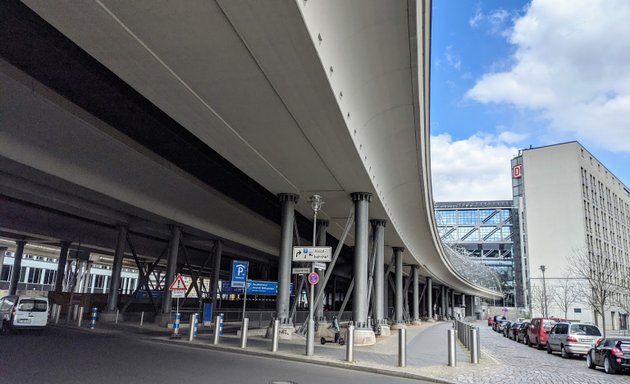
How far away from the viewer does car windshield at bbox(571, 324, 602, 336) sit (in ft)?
74.2

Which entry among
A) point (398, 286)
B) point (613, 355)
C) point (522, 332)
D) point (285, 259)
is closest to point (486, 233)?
point (398, 286)

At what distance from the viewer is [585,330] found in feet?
74.9

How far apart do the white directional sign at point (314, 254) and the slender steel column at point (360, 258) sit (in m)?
5.21

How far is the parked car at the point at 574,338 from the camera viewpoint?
2195 centimetres

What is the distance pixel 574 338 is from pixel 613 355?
6.23m

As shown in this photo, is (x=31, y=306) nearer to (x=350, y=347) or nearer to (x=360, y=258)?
(x=350, y=347)

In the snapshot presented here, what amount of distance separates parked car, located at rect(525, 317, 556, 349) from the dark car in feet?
35.4

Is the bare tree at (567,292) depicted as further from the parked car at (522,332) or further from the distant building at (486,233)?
the distant building at (486,233)

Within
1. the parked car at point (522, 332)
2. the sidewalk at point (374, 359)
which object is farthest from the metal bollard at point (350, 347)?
the parked car at point (522, 332)

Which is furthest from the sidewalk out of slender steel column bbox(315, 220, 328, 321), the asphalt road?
slender steel column bbox(315, 220, 328, 321)

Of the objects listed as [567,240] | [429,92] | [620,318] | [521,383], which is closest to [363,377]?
[521,383]

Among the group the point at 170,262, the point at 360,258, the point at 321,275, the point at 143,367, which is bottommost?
the point at 143,367

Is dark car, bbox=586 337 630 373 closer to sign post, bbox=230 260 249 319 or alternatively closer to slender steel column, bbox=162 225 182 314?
sign post, bbox=230 260 249 319

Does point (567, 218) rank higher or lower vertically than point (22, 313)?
higher
